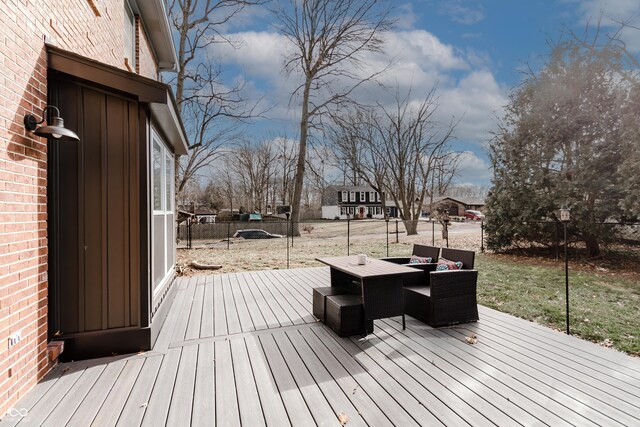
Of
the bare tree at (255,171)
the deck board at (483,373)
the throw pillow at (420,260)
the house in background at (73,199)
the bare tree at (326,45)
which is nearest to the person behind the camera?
the deck board at (483,373)

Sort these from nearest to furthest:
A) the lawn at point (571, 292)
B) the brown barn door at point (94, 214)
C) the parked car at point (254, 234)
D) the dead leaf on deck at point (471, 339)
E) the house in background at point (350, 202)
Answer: the brown barn door at point (94, 214), the dead leaf on deck at point (471, 339), the lawn at point (571, 292), the parked car at point (254, 234), the house in background at point (350, 202)

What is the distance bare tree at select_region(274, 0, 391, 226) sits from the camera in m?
16.6

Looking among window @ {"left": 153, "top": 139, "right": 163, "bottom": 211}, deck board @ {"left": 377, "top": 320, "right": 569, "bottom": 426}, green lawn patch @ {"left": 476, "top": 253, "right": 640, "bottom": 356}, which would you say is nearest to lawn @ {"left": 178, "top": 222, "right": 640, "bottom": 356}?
green lawn patch @ {"left": 476, "top": 253, "right": 640, "bottom": 356}

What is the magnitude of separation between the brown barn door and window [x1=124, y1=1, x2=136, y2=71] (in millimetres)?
3379

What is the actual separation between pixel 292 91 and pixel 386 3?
257 inches

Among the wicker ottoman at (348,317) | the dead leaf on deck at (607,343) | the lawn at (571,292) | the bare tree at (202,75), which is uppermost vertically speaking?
the bare tree at (202,75)

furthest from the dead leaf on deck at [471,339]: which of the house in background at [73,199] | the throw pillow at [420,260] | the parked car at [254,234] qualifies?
the parked car at [254,234]

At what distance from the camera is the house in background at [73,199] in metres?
2.39

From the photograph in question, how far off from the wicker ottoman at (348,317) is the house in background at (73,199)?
200 centimetres

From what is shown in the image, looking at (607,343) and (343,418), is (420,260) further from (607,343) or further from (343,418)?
(343,418)

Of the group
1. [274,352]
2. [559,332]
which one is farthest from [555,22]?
[274,352]

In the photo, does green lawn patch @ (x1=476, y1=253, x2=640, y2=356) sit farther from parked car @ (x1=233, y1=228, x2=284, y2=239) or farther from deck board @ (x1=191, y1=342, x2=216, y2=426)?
parked car @ (x1=233, y1=228, x2=284, y2=239)

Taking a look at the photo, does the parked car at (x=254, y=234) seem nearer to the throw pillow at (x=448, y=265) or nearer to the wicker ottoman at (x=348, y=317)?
the throw pillow at (x=448, y=265)

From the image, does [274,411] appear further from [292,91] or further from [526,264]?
[292,91]
